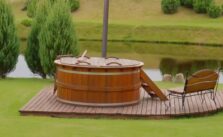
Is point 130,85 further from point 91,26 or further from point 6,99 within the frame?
point 91,26

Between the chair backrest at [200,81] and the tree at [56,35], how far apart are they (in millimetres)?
5513

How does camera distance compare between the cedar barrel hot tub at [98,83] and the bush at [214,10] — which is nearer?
the cedar barrel hot tub at [98,83]

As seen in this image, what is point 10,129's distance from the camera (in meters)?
8.62

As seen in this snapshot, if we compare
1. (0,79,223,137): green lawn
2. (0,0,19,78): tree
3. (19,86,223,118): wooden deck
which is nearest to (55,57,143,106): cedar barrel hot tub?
(19,86,223,118): wooden deck

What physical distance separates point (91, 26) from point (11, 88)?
30464 mm

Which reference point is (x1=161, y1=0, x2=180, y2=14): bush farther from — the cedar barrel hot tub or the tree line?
the cedar barrel hot tub

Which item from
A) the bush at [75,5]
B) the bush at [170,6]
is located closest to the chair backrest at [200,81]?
the bush at [170,6]

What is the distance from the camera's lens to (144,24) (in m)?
45.1

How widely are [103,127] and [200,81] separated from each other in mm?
3100

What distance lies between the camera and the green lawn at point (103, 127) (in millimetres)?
8469

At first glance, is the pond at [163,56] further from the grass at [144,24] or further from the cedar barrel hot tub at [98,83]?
the cedar barrel hot tub at [98,83]

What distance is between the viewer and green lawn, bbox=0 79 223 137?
8.47 meters

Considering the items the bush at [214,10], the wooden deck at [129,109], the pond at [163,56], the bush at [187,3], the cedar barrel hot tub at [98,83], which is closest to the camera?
the wooden deck at [129,109]

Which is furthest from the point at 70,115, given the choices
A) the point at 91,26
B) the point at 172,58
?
the point at 91,26
